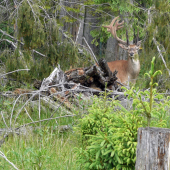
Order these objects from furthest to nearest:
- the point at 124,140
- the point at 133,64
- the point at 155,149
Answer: the point at 133,64, the point at 124,140, the point at 155,149

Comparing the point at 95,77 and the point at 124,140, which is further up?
the point at 95,77

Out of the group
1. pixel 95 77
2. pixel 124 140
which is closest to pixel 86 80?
pixel 95 77

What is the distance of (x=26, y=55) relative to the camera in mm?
7992

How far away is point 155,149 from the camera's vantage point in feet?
7.61

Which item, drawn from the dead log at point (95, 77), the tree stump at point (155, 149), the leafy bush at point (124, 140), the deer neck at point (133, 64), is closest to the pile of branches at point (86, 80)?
the dead log at point (95, 77)

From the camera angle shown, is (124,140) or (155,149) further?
(124,140)

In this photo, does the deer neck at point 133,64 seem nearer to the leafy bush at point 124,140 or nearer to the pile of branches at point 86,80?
the pile of branches at point 86,80

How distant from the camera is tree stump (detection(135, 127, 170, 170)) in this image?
230 centimetres

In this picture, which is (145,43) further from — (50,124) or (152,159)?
(152,159)

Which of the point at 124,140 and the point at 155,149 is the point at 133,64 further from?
the point at 155,149

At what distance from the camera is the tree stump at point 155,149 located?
2301mm

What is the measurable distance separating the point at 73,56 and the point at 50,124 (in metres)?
3.29

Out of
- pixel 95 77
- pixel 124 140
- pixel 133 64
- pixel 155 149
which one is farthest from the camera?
pixel 133 64

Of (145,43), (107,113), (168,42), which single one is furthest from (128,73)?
(107,113)
